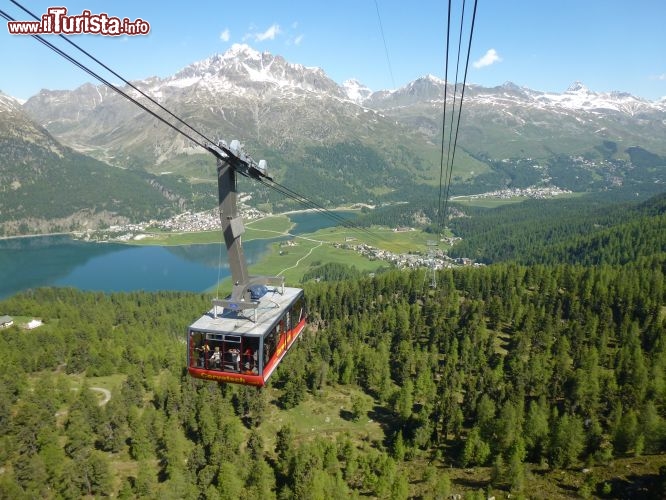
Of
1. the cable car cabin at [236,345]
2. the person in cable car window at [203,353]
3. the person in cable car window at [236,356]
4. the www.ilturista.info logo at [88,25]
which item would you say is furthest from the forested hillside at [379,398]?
the www.ilturista.info logo at [88,25]

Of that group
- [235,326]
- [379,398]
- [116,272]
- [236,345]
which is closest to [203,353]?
[236,345]

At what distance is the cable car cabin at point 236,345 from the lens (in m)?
19.1

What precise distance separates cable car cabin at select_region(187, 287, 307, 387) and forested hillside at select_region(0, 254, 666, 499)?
3039 cm

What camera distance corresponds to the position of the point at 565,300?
99125 mm

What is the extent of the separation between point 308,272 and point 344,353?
79023mm

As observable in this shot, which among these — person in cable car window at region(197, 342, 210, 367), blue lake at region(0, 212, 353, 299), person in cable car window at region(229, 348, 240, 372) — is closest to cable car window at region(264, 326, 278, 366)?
person in cable car window at region(229, 348, 240, 372)

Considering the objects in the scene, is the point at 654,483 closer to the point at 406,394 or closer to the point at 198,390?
the point at 406,394

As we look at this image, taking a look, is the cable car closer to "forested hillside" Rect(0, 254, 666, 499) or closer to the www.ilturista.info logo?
the www.ilturista.info logo

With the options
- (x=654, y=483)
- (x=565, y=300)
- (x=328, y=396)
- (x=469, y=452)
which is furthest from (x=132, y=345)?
(x=565, y=300)

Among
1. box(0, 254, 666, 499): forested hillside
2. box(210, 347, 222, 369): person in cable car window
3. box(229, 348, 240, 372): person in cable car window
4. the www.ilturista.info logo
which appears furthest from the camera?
box(0, 254, 666, 499): forested hillside

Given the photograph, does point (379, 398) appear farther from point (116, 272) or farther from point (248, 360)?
point (116, 272)

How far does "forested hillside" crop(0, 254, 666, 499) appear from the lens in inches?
1964

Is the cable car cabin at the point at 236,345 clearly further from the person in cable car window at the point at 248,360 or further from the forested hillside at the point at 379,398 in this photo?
the forested hillside at the point at 379,398

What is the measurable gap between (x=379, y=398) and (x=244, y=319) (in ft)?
204
